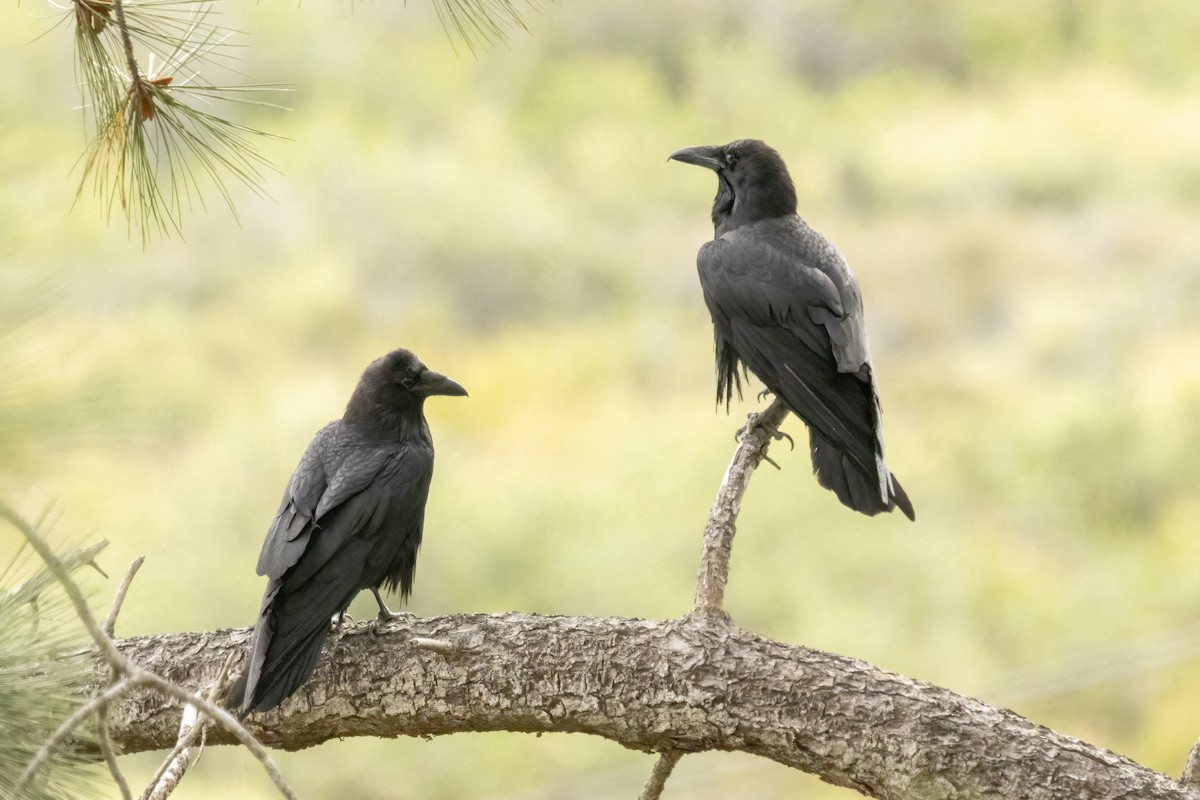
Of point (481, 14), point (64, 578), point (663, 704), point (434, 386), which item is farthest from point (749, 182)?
point (64, 578)

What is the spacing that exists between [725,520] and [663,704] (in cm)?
35

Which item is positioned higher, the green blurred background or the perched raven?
the green blurred background

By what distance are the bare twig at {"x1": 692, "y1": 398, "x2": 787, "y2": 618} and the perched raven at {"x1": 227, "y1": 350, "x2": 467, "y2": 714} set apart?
0.54m

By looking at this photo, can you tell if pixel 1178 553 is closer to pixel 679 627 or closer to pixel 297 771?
pixel 297 771

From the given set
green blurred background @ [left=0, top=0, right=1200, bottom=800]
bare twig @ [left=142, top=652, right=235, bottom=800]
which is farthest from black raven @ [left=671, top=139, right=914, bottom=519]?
green blurred background @ [left=0, top=0, right=1200, bottom=800]

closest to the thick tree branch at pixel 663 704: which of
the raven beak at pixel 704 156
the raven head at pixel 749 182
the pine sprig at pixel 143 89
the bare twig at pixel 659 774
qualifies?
the bare twig at pixel 659 774

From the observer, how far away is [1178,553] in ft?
18.9

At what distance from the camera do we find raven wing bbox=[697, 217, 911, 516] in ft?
6.86

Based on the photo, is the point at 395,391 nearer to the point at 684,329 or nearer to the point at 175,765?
the point at 175,765

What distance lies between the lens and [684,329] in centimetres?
672

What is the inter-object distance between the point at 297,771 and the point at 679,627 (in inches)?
152

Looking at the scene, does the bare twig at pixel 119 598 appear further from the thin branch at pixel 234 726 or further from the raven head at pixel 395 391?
the thin branch at pixel 234 726

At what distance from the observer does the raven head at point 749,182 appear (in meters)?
2.53

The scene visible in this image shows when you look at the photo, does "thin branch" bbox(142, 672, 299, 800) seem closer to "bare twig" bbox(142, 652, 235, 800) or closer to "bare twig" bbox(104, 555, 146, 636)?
"bare twig" bbox(142, 652, 235, 800)
